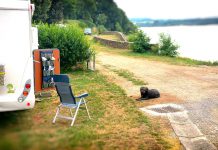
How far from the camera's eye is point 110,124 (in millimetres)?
8008

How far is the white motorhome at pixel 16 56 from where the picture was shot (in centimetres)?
786

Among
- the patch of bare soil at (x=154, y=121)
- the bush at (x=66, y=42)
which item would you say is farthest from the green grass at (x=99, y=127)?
the bush at (x=66, y=42)

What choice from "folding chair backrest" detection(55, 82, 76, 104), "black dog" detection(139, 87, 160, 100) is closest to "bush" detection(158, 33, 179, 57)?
"black dog" detection(139, 87, 160, 100)

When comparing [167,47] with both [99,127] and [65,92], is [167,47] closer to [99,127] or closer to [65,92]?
[65,92]

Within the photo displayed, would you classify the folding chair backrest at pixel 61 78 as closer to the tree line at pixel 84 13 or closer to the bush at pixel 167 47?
the bush at pixel 167 47

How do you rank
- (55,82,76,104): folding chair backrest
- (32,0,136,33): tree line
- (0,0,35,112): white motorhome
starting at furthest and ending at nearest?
1. (32,0,136,33): tree line
2. (55,82,76,104): folding chair backrest
3. (0,0,35,112): white motorhome

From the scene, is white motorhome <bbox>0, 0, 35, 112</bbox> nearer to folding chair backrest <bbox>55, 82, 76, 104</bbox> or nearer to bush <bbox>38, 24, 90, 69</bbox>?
folding chair backrest <bbox>55, 82, 76, 104</bbox>

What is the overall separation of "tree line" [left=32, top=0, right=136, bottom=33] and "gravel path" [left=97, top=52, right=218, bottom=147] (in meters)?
21.0

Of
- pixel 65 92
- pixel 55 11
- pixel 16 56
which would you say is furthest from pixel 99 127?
pixel 55 11

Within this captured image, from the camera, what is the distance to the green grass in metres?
1.68

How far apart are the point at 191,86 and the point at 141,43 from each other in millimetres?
14769

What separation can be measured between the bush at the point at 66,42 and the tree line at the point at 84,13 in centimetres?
2066

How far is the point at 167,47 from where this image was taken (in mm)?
27406

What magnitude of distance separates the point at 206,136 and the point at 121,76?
883 centimetres
